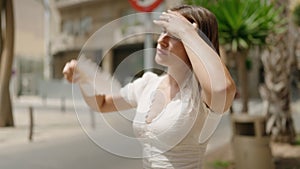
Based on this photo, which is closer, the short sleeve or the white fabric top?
the white fabric top

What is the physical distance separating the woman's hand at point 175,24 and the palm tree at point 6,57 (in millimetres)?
6137

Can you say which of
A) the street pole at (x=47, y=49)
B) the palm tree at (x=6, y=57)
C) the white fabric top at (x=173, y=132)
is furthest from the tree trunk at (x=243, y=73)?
the street pole at (x=47, y=49)

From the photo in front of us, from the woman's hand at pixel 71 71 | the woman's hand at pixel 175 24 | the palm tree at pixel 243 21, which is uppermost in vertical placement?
the palm tree at pixel 243 21

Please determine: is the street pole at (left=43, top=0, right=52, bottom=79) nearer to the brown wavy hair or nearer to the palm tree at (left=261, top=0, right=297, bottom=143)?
the palm tree at (left=261, top=0, right=297, bottom=143)

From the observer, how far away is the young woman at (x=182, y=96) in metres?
0.99

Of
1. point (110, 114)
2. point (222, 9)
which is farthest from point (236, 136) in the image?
point (110, 114)

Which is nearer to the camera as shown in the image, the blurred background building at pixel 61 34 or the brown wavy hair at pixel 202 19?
the brown wavy hair at pixel 202 19

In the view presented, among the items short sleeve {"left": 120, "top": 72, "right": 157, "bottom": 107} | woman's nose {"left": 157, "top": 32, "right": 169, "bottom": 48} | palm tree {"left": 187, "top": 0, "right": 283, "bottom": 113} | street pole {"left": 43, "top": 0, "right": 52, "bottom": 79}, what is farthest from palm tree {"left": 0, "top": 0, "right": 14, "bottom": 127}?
street pole {"left": 43, "top": 0, "right": 52, "bottom": 79}

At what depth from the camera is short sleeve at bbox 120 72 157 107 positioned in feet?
4.15

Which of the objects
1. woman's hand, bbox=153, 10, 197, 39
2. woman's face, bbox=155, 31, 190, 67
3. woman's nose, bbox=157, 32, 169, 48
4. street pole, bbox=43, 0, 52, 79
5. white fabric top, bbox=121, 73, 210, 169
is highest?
street pole, bbox=43, 0, 52, 79

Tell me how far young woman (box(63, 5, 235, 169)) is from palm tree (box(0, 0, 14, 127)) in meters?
5.97

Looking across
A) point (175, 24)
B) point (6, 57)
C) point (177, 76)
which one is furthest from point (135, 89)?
point (6, 57)

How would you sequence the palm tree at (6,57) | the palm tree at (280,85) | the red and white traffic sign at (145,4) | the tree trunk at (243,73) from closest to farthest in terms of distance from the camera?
1. the red and white traffic sign at (145,4)
2. the tree trunk at (243,73)
3. the palm tree at (280,85)
4. the palm tree at (6,57)

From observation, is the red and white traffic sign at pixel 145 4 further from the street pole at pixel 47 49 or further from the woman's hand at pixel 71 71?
the street pole at pixel 47 49
